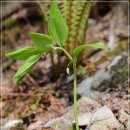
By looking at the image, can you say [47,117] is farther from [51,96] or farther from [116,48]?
[116,48]

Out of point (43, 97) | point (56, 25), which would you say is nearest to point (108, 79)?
point (43, 97)

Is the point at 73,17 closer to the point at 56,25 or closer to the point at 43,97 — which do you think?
the point at 43,97

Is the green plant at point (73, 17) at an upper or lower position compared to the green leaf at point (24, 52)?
upper

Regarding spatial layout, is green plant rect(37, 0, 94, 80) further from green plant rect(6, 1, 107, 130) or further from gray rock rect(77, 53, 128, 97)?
green plant rect(6, 1, 107, 130)

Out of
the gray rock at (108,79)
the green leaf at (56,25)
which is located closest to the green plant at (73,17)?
the gray rock at (108,79)

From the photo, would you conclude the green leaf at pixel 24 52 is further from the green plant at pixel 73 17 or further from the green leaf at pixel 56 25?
the green plant at pixel 73 17

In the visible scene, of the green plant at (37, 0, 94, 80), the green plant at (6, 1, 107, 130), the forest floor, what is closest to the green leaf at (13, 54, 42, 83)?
the green plant at (6, 1, 107, 130)

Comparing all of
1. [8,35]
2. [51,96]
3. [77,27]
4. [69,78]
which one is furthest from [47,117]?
[8,35]
